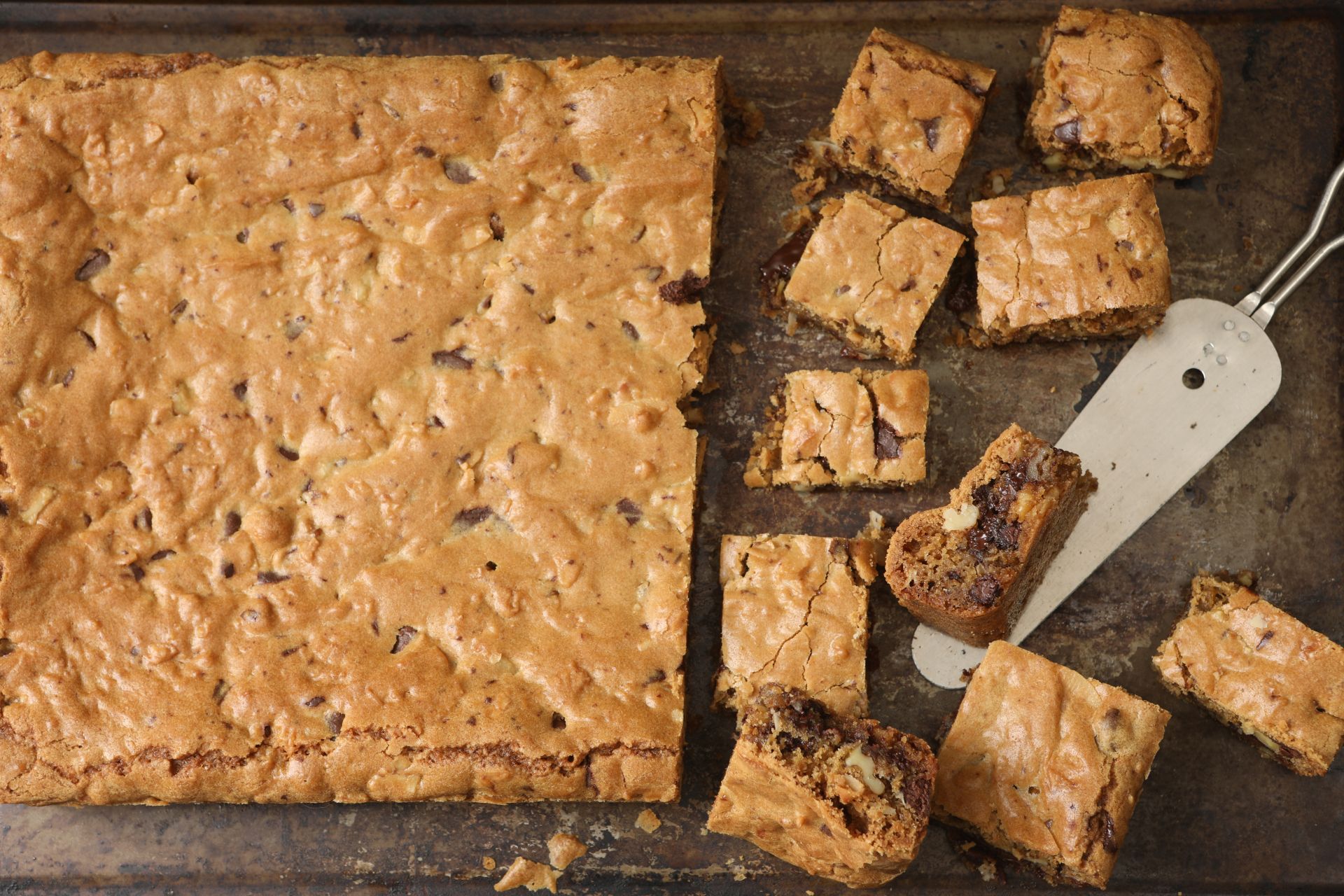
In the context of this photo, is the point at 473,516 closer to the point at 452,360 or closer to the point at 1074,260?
the point at 452,360

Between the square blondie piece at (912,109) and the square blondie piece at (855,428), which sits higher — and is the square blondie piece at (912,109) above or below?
above

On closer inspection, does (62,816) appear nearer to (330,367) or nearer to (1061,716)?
(330,367)

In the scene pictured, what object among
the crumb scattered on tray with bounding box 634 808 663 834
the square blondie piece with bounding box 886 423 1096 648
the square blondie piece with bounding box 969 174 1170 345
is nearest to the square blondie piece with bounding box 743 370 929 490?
the square blondie piece with bounding box 886 423 1096 648

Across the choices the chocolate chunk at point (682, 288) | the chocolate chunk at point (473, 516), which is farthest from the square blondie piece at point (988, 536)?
the chocolate chunk at point (473, 516)

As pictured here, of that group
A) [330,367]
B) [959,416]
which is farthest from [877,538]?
[330,367]

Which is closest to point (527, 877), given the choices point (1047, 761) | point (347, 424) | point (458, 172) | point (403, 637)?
point (403, 637)

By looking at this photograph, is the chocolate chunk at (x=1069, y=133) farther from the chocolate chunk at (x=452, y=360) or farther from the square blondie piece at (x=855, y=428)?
the chocolate chunk at (x=452, y=360)

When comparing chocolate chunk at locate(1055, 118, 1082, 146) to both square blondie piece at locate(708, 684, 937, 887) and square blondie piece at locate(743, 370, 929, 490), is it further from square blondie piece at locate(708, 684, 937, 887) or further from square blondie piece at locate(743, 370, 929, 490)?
square blondie piece at locate(708, 684, 937, 887)
